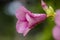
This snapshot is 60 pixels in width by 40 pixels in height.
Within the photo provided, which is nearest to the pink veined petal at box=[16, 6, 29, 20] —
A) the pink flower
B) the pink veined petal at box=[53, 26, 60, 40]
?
the pink flower

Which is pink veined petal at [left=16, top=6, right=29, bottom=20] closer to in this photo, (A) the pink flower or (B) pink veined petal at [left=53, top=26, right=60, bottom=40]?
(A) the pink flower

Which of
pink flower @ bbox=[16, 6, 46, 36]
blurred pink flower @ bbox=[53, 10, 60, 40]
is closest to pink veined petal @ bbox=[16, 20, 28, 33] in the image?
pink flower @ bbox=[16, 6, 46, 36]

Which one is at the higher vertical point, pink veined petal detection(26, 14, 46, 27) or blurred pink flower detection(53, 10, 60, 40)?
blurred pink flower detection(53, 10, 60, 40)

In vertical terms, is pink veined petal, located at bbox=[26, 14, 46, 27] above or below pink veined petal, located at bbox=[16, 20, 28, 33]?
above

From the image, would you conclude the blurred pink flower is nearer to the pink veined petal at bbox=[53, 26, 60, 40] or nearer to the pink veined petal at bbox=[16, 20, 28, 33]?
the pink veined petal at bbox=[53, 26, 60, 40]

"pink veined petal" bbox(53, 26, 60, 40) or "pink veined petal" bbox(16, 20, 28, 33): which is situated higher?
"pink veined petal" bbox(53, 26, 60, 40)

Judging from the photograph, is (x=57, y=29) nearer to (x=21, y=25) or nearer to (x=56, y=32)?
(x=56, y=32)

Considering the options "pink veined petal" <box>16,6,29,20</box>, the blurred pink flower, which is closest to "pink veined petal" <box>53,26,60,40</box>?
the blurred pink flower

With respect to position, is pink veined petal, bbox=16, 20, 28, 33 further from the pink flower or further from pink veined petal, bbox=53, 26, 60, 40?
pink veined petal, bbox=53, 26, 60, 40

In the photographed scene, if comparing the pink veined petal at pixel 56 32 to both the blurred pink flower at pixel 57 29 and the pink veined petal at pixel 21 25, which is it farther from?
the pink veined petal at pixel 21 25

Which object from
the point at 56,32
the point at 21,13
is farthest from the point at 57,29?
the point at 21,13
